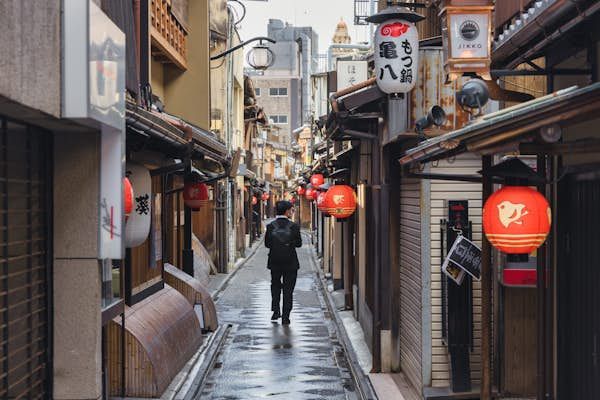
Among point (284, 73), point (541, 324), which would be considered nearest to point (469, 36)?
point (541, 324)

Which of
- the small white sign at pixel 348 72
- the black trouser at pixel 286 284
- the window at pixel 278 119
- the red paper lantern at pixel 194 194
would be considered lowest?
the black trouser at pixel 286 284

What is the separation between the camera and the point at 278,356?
16938mm

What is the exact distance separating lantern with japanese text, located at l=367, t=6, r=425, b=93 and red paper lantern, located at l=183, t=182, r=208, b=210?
312 inches

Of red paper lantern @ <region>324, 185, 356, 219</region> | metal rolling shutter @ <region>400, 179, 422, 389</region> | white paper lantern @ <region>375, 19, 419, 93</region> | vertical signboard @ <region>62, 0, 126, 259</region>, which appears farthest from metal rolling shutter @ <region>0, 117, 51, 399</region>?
red paper lantern @ <region>324, 185, 356, 219</region>

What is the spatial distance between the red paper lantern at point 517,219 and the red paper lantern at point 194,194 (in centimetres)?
1307

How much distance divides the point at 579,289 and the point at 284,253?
12399mm

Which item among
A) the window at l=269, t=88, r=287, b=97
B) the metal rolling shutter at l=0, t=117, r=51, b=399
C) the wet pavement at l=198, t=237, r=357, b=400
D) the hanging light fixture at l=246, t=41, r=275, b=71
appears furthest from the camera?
the window at l=269, t=88, r=287, b=97

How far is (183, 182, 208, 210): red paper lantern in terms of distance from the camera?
787 inches

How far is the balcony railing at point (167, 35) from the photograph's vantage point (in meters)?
19.9

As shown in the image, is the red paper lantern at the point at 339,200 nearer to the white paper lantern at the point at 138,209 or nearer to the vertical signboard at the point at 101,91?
the white paper lantern at the point at 138,209

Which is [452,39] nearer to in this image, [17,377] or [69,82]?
[69,82]

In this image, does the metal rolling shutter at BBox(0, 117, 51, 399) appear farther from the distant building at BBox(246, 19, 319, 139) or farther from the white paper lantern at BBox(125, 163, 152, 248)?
the distant building at BBox(246, 19, 319, 139)

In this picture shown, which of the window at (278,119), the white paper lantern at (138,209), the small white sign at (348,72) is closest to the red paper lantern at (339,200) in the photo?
the small white sign at (348,72)

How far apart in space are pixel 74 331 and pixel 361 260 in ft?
40.6
